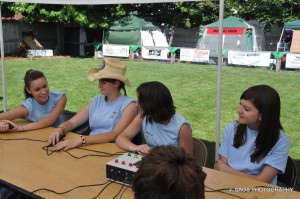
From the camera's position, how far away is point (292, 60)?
13.7 m

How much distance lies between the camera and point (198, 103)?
26.0ft

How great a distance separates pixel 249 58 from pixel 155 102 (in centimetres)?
1309

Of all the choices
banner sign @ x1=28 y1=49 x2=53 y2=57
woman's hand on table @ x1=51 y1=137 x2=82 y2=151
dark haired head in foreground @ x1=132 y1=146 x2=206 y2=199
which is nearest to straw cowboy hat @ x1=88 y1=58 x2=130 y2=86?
woman's hand on table @ x1=51 y1=137 x2=82 y2=151

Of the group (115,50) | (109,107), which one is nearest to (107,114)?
(109,107)

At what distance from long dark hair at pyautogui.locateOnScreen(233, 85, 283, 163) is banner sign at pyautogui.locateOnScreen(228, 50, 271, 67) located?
41.5 feet

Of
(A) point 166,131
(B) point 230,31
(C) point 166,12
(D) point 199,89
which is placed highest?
(C) point 166,12

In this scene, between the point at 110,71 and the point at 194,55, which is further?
the point at 194,55

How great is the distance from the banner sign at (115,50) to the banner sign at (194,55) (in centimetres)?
329

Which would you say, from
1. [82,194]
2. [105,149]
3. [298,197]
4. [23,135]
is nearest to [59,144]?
[105,149]

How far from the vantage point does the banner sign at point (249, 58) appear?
46.7 feet

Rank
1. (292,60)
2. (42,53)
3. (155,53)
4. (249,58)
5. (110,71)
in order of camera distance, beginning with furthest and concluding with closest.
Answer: (42,53) → (155,53) → (249,58) → (292,60) → (110,71)

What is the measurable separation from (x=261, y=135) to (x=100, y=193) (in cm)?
116

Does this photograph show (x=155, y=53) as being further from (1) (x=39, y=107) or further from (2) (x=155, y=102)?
(2) (x=155, y=102)

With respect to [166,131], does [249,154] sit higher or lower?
lower
